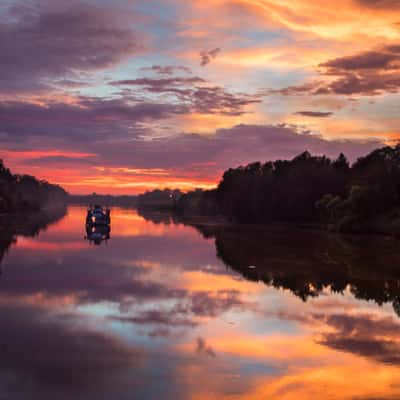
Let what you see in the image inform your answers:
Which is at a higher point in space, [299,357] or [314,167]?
[314,167]

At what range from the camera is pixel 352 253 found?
161 feet

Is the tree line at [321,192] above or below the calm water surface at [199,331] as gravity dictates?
above

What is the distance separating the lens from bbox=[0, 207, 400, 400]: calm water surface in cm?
1357

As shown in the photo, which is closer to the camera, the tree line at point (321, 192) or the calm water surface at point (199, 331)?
the calm water surface at point (199, 331)

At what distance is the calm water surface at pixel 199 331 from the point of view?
1357 centimetres

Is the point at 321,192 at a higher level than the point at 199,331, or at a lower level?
higher

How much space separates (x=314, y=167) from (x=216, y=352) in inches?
4109

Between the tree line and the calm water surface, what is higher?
the tree line

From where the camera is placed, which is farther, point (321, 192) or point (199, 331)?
point (321, 192)

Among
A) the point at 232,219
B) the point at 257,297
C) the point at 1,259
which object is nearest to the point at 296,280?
the point at 257,297

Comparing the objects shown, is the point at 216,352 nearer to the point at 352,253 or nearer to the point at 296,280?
the point at 296,280

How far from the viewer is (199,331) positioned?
63.4ft

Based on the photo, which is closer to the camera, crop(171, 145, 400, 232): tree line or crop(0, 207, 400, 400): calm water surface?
crop(0, 207, 400, 400): calm water surface

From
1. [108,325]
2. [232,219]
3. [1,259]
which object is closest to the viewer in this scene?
[108,325]
